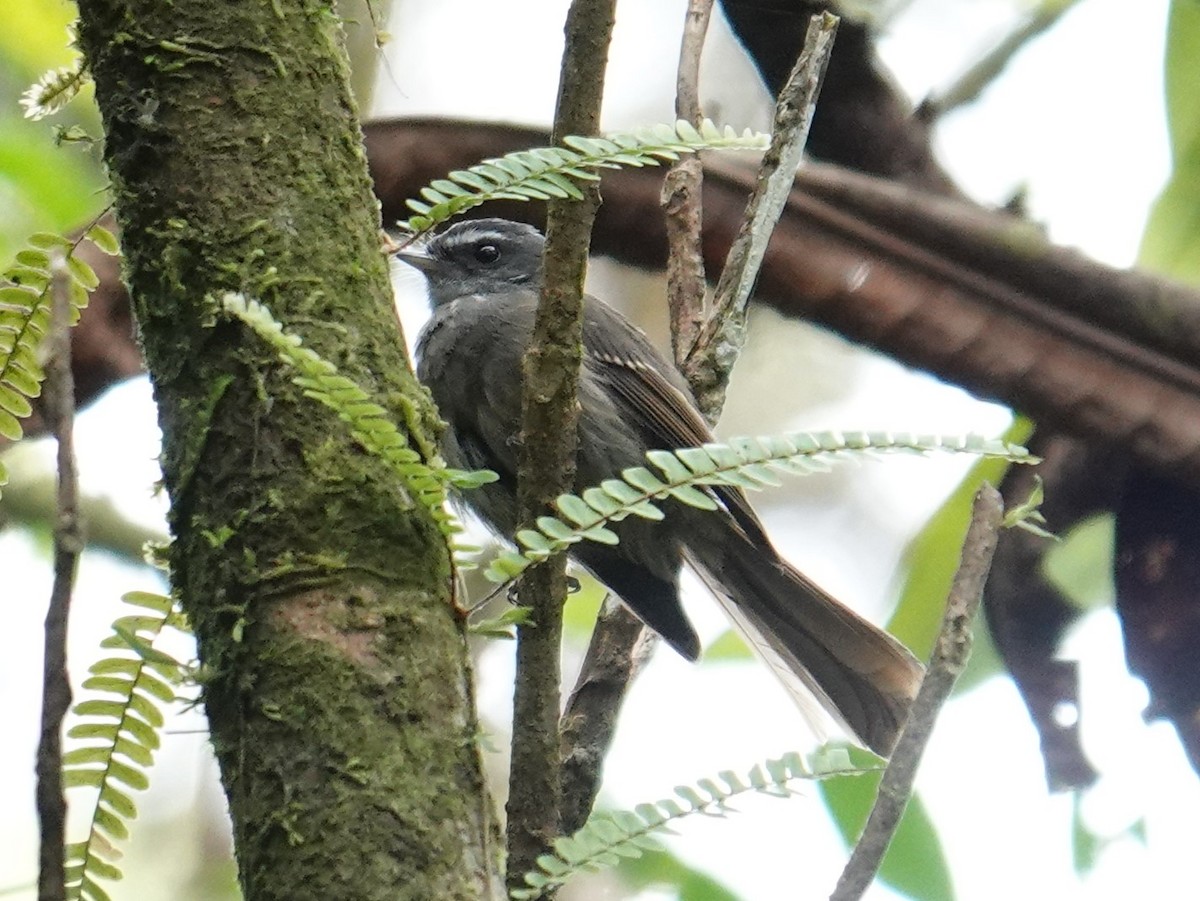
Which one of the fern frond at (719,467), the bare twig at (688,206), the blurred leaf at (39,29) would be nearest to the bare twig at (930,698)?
the fern frond at (719,467)

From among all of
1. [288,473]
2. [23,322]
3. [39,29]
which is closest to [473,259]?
[39,29]

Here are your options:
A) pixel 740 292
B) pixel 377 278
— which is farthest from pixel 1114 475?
pixel 377 278

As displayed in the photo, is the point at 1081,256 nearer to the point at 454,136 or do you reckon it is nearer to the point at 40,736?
the point at 454,136

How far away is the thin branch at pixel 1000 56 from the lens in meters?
4.09

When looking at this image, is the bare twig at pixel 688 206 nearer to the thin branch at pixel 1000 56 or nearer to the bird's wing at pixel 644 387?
the bird's wing at pixel 644 387

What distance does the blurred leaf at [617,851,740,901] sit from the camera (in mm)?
3695

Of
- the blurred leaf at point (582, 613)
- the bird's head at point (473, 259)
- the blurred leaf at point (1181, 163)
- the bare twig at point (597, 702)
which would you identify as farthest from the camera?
the blurred leaf at point (582, 613)

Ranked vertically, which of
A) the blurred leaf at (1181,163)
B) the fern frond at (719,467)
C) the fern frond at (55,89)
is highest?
the blurred leaf at (1181,163)

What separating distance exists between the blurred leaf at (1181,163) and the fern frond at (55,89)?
8.31 feet

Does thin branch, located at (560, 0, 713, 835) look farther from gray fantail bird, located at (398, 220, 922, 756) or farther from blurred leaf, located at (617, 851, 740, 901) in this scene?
blurred leaf, located at (617, 851, 740, 901)

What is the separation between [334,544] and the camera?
177cm

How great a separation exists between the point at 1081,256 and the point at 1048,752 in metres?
1.18

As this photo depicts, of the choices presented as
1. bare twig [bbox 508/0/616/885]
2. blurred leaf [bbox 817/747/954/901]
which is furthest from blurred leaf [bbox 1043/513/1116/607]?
bare twig [bbox 508/0/616/885]

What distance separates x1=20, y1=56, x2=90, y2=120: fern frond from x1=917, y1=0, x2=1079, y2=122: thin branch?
2408 millimetres
